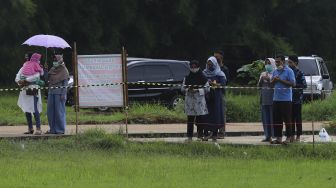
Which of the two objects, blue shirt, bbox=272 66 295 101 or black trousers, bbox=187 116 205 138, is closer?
blue shirt, bbox=272 66 295 101

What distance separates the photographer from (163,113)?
21.9 metres

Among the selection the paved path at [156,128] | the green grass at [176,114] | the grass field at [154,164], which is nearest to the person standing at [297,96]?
the grass field at [154,164]

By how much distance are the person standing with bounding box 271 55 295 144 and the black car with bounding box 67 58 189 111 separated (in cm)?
1025

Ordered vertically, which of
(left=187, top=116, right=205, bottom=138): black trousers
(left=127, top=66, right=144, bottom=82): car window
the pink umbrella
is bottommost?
(left=187, top=116, right=205, bottom=138): black trousers

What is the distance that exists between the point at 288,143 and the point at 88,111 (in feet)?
33.2

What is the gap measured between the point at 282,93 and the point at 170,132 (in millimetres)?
3971

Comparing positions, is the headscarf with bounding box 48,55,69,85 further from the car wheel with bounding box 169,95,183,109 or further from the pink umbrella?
the car wheel with bounding box 169,95,183,109

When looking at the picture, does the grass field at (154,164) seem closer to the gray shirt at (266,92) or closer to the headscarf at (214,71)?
the gray shirt at (266,92)

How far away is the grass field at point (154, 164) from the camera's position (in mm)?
10953

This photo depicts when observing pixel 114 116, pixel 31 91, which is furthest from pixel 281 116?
pixel 114 116

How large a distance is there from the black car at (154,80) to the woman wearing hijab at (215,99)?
9.18m

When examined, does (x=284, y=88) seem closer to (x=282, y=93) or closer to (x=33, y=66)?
(x=282, y=93)

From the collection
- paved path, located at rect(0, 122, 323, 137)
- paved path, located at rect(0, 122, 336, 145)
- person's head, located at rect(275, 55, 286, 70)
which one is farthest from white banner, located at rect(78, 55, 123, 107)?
person's head, located at rect(275, 55, 286, 70)

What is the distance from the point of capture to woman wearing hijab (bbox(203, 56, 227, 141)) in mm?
15719
